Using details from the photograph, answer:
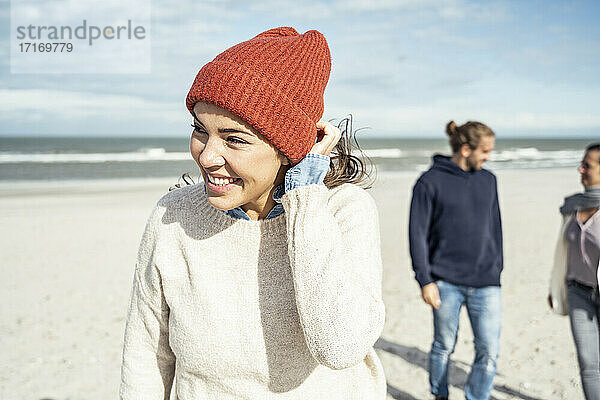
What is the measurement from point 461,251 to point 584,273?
2.73ft

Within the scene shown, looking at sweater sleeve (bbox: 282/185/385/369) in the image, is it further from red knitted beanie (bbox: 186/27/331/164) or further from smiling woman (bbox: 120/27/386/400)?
red knitted beanie (bbox: 186/27/331/164)

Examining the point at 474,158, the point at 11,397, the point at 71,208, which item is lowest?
the point at 11,397

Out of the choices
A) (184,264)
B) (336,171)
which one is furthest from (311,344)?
(336,171)

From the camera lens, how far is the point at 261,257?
69.5 inches

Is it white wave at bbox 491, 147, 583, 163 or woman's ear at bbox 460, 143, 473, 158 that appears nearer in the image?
woman's ear at bbox 460, 143, 473, 158

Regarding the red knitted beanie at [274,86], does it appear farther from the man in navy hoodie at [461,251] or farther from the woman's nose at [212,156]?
the man in navy hoodie at [461,251]

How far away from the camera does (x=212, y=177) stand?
1625 mm

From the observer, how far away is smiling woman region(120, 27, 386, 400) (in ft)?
5.16

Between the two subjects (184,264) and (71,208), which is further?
(71,208)

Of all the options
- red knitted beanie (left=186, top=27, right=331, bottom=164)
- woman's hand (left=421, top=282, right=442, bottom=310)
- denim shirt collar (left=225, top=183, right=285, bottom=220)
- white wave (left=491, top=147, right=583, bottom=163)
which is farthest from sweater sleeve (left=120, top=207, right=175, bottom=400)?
white wave (left=491, top=147, right=583, bottom=163)

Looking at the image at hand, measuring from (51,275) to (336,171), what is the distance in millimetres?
7280

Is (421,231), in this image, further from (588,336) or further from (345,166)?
(345,166)

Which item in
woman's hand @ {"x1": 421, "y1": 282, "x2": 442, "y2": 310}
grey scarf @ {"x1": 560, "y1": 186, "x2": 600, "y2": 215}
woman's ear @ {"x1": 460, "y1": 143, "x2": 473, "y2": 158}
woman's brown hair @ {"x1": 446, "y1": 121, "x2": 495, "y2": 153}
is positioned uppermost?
woman's brown hair @ {"x1": 446, "y1": 121, "x2": 495, "y2": 153}

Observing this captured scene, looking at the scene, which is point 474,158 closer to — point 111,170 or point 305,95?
point 305,95
